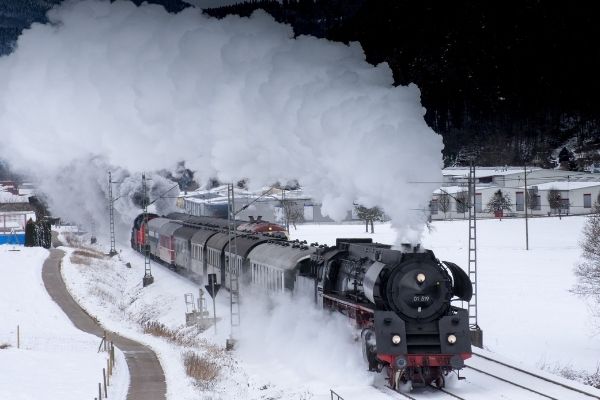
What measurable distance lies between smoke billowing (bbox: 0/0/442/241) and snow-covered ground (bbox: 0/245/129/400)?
28.4 feet

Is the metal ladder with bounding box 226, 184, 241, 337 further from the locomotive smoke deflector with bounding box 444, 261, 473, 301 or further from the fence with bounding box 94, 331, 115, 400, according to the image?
the locomotive smoke deflector with bounding box 444, 261, 473, 301

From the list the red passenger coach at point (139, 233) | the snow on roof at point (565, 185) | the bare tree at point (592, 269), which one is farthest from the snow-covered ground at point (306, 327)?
the snow on roof at point (565, 185)

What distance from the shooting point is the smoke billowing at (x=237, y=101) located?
846 inches

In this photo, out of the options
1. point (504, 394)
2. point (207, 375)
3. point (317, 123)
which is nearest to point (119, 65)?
point (317, 123)

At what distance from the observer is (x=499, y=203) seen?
96000 mm

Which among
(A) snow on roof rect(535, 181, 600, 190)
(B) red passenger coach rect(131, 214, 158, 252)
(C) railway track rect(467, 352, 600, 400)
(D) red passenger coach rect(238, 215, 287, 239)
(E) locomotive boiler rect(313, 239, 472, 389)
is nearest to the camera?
(E) locomotive boiler rect(313, 239, 472, 389)

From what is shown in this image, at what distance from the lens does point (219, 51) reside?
95.2ft

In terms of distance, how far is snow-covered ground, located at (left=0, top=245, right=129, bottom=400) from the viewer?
2183 centimetres

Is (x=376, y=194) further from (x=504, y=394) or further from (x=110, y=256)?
(x=110, y=256)

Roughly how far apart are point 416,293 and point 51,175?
90604 millimetres

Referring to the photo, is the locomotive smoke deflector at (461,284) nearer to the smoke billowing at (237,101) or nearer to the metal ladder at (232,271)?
the smoke billowing at (237,101)

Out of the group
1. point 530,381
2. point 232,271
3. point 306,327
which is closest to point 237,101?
point 232,271

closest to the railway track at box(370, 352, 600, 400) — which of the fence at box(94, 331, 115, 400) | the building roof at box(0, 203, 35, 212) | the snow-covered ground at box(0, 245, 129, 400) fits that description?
the fence at box(94, 331, 115, 400)

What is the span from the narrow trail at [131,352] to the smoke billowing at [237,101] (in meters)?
7.65
